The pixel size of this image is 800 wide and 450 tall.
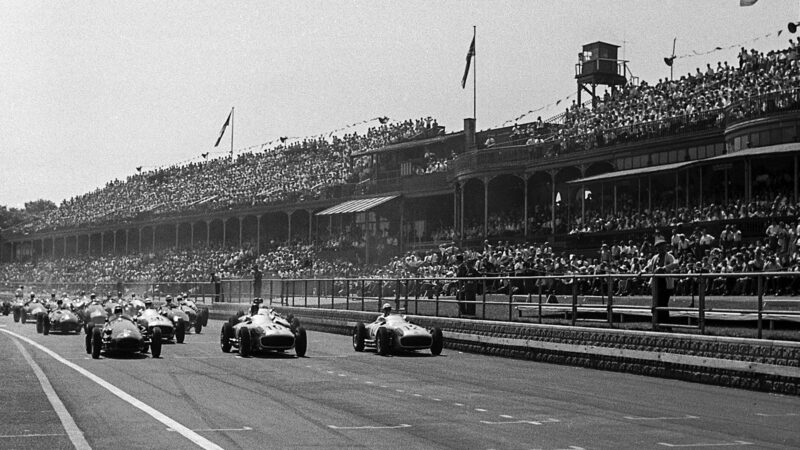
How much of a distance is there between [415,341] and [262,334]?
3638mm

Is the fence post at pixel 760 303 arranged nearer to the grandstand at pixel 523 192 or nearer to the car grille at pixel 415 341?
the grandstand at pixel 523 192

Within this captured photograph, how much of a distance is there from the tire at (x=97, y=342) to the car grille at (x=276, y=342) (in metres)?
3.60

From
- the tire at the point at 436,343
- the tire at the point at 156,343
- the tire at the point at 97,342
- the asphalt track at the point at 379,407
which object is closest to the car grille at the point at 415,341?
the tire at the point at 436,343

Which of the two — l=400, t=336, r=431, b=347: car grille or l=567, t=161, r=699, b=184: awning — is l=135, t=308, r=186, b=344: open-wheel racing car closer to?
l=400, t=336, r=431, b=347: car grille

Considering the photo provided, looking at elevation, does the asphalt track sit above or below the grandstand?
below

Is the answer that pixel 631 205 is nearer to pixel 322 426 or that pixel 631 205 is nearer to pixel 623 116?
pixel 623 116

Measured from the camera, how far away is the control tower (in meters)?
65.3

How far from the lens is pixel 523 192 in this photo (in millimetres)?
50312

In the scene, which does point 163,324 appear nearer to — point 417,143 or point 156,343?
point 156,343

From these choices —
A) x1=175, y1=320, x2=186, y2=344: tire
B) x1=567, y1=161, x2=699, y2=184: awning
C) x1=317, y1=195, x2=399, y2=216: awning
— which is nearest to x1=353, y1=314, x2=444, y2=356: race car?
x1=175, y1=320, x2=186, y2=344: tire

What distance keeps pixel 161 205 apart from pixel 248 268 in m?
31.0

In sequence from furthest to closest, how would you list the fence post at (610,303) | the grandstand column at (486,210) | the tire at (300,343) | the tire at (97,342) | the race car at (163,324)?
1. the grandstand column at (486,210)
2. the race car at (163,324)
3. the tire at (300,343)
4. the tire at (97,342)
5. the fence post at (610,303)

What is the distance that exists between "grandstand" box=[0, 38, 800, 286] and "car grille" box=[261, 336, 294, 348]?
1101 cm

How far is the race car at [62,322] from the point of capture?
35844 millimetres
